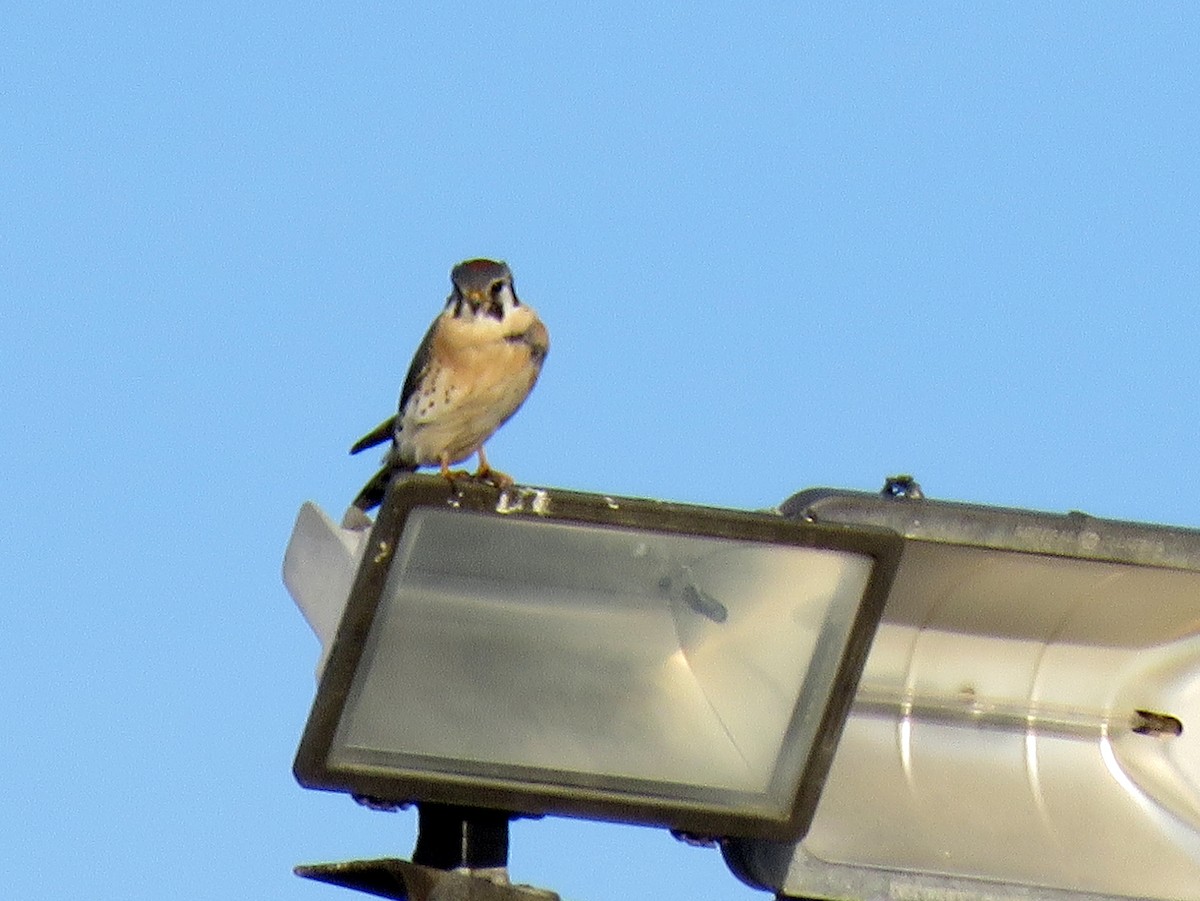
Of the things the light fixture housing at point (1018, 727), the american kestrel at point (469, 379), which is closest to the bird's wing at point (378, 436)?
the american kestrel at point (469, 379)

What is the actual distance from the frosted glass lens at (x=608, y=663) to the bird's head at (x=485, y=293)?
8.30ft

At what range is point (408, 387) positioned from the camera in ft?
16.6

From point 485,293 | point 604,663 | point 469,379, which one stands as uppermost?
point 485,293

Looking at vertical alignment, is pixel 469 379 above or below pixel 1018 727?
above

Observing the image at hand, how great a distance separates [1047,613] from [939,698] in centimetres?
18

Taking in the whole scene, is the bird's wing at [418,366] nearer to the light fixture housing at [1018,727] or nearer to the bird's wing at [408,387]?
the bird's wing at [408,387]

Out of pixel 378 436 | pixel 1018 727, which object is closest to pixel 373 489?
pixel 378 436

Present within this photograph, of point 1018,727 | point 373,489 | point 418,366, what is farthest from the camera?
point 418,366

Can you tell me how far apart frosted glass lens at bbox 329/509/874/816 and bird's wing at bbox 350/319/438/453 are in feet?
8.24

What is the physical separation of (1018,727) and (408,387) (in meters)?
2.56

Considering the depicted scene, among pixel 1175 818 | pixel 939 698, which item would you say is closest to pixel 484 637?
pixel 939 698

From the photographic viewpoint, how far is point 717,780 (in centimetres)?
250

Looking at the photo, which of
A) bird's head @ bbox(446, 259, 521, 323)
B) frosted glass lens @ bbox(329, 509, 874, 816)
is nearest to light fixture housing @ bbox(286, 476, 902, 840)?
frosted glass lens @ bbox(329, 509, 874, 816)

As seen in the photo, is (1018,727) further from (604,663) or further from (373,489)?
(373,489)
